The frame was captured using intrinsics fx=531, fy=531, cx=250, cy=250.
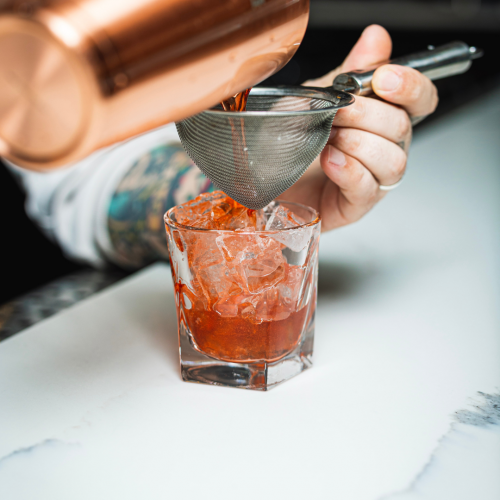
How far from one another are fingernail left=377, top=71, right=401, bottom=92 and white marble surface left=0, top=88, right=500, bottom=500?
332mm

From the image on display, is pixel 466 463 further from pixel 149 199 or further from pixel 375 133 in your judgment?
pixel 149 199

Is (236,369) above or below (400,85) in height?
below

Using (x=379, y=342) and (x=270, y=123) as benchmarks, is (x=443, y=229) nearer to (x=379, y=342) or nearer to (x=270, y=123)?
(x=379, y=342)

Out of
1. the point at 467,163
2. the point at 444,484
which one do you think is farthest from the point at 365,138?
the point at 467,163

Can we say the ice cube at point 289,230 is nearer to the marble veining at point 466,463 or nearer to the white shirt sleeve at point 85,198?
the marble veining at point 466,463

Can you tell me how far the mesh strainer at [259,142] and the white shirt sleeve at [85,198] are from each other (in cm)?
71

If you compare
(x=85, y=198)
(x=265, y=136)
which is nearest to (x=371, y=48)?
(x=265, y=136)

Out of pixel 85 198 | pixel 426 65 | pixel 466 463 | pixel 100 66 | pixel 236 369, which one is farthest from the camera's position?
pixel 85 198

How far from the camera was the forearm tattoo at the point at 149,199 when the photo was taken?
3.82 ft

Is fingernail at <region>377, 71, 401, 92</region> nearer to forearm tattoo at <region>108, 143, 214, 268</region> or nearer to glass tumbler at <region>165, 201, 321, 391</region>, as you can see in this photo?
glass tumbler at <region>165, 201, 321, 391</region>

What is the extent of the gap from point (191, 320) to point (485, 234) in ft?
2.45

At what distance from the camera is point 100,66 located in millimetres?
322

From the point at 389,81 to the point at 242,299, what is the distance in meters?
0.35

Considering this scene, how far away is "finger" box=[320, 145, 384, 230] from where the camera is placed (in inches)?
27.8
